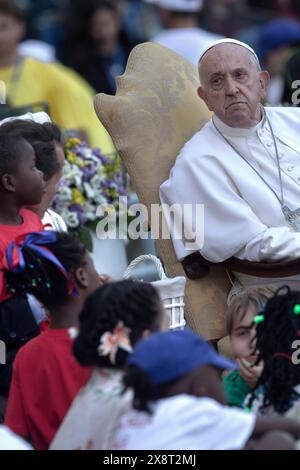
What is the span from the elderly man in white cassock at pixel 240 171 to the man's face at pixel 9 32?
13.0ft

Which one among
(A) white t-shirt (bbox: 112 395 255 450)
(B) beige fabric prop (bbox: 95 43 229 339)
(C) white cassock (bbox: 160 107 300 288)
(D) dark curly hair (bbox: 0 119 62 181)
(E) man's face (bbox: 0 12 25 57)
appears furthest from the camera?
(E) man's face (bbox: 0 12 25 57)

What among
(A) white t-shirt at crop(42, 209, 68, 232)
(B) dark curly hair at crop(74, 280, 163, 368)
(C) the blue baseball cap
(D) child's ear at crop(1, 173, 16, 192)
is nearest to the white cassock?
(A) white t-shirt at crop(42, 209, 68, 232)

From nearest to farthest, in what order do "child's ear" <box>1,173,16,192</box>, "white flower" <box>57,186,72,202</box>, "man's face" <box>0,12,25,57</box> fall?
1. "child's ear" <box>1,173,16,192</box>
2. "white flower" <box>57,186,72,202</box>
3. "man's face" <box>0,12,25,57</box>

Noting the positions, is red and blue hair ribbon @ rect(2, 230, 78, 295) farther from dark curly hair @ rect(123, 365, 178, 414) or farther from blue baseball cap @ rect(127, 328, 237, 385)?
dark curly hair @ rect(123, 365, 178, 414)

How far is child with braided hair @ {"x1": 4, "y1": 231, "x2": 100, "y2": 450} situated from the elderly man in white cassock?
1.40 meters

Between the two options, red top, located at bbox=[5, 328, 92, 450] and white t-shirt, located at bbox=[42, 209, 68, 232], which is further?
white t-shirt, located at bbox=[42, 209, 68, 232]

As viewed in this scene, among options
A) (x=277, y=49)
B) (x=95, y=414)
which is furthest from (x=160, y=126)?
(x=277, y=49)

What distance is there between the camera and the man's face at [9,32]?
10898 millimetres

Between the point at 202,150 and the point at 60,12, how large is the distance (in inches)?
284

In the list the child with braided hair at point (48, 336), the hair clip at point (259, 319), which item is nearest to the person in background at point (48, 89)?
the child with braided hair at point (48, 336)

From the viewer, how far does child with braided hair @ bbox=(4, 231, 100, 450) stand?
5.29 metres

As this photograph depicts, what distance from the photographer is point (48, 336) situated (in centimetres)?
539

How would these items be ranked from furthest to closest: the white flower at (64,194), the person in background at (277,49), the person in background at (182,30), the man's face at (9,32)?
the person in background at (277,49) < the person in background at (182,30) < the man's face at (9,32) < the white flower at (64,194)

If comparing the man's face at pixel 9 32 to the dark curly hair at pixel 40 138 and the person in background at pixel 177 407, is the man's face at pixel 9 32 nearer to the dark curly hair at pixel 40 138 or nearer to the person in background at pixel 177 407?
the dark curly hair at pixel 40 138
